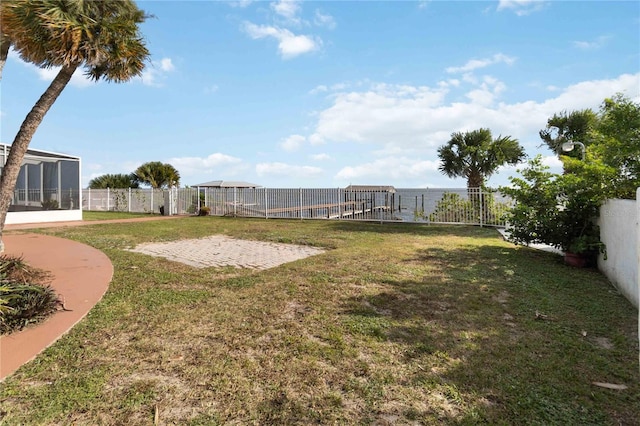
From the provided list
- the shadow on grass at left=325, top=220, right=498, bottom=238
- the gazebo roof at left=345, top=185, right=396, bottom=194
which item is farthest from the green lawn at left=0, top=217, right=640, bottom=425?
the gazebo roof at left=345, top=185, right=396, bottom=194

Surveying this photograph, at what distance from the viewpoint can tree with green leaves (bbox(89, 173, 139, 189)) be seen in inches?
1030

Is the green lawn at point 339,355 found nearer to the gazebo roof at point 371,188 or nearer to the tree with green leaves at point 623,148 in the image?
the tree with green leaves at point 623,148

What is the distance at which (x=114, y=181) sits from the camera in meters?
26.2

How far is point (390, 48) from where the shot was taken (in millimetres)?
8648

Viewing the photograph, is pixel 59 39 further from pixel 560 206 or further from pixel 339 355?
pixel 560 206

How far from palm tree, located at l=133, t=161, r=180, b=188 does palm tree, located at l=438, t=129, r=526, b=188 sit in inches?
846

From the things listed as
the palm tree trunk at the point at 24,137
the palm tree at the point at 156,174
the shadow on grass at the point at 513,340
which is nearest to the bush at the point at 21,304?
the palm tree trunk at the point at 24,137

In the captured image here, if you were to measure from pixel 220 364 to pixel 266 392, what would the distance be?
561 mm

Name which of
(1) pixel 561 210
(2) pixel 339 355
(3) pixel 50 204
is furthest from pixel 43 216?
(1) pixel 561 210

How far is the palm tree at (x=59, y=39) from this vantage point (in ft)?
14.8

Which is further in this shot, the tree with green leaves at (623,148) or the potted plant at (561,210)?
the potted plant at (561,210)

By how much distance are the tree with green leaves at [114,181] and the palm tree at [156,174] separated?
0.53 metres

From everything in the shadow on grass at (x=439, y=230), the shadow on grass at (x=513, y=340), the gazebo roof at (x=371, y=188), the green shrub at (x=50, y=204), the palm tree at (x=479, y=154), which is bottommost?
the shadow on grass at (x=513, y=340)

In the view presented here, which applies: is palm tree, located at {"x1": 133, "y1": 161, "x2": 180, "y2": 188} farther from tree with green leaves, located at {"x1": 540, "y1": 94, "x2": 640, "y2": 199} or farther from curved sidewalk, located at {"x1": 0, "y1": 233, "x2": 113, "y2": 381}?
tree with green leaves, located at {"x1": 540, "y1": 94, "x2": 640, "y2": 199}
